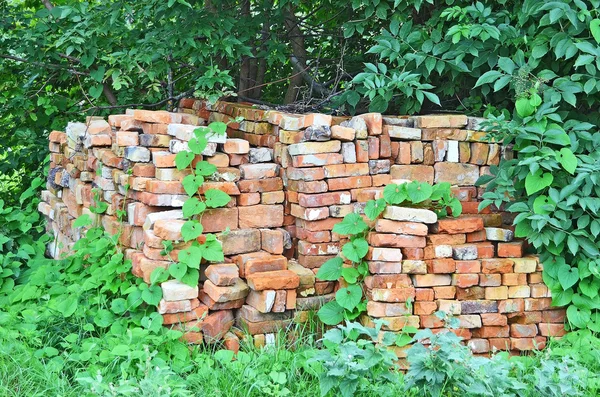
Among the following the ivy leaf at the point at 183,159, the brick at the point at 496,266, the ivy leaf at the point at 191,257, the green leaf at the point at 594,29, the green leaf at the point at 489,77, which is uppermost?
the green leaf at the point at 594,29

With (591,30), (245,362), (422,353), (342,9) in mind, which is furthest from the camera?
(342,9)

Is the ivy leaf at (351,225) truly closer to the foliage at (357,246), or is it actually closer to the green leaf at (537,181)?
the foliage at (357,246)

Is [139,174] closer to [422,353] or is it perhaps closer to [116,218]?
[116,218]

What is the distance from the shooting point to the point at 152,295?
391 cm

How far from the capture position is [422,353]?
326cm

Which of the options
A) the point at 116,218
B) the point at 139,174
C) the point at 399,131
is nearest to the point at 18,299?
the point at 116,218

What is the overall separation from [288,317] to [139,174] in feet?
4.06

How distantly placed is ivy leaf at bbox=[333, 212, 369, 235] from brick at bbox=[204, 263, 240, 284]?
2.02 feet

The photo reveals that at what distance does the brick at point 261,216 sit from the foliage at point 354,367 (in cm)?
118

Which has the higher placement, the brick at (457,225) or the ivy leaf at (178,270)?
the brick at (457,225)

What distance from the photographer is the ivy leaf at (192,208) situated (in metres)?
4.03

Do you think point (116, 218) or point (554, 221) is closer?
point (554, 221)

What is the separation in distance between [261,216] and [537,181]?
1.62 m

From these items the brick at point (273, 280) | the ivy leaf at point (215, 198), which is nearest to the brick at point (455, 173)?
the brick at point (273, 280)
